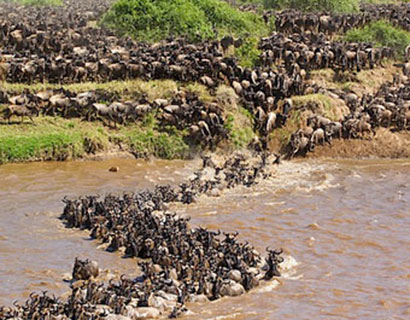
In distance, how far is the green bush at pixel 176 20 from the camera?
28891 mm

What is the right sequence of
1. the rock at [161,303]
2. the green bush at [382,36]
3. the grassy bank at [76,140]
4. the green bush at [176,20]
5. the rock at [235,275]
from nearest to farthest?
the rock at [161,303] → the rock at [235,275] → the grassy bank at [76,140] → the green bush at [382,36] → the green bush at [176,20]

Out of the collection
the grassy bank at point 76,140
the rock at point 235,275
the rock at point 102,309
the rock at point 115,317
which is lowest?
the rock at point 115,317

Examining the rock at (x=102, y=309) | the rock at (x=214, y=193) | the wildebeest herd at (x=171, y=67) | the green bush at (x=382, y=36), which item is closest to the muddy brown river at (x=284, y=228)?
the rock at (x=214, y=193)

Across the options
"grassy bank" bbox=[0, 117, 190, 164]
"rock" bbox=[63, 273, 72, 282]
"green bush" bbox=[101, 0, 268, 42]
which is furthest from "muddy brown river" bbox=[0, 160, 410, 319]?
"green bush" bbox=[101, 0, 268, 42]

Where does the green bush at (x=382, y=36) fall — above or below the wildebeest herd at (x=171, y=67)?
above

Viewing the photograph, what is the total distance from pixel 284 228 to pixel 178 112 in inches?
274

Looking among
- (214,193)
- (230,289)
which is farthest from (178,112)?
(230,289)

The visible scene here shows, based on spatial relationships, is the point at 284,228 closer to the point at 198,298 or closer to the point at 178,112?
the point at 198,298

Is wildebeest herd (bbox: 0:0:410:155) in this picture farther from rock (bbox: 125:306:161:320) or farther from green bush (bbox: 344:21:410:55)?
rock (bbox: 125:306:161:320)

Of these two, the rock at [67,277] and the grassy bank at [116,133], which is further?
the grassy bank at [116,133]

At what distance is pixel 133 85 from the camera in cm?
2330

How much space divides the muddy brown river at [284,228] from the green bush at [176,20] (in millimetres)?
9111

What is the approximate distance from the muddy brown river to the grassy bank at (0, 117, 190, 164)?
436 mm

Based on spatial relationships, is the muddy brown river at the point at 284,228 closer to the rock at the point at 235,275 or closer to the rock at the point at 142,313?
the rock at the point at 235,275
